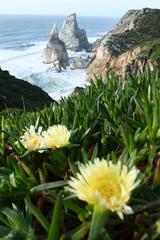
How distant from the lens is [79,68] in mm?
50812

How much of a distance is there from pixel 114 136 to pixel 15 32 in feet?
267

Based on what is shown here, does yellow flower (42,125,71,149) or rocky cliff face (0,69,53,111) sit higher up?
yellow flower (42,125,71,149)

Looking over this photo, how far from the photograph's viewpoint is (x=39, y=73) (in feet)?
155

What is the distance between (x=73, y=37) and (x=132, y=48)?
40.0 metres

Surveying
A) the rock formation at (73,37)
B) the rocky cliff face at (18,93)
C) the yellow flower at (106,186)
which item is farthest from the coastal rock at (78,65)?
the yellow flower at (106,186)

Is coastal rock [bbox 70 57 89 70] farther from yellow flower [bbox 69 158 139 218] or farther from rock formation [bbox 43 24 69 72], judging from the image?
yellow flower [bbox 69 158 139 218]

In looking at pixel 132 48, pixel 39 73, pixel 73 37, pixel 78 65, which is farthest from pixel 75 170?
pixel 73 37

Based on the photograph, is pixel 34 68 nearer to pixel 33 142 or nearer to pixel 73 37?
pixel 73 37

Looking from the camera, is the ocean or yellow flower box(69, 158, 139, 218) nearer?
yellow flower box(69, 158, 139, 218)

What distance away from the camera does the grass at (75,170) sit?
3.51 feet

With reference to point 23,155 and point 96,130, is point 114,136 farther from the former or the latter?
point 23,155

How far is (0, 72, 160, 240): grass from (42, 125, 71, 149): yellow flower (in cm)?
3

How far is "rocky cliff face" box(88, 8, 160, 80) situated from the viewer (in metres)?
30.1

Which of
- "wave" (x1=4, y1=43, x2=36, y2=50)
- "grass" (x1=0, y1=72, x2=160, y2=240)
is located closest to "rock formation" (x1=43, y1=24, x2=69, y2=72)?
"wave" (x1=4, y1=43, x2=36, y2=50)
